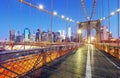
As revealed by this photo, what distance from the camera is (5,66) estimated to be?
5.91 m

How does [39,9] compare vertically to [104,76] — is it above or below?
above

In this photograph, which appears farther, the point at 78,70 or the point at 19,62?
the point at 78,70

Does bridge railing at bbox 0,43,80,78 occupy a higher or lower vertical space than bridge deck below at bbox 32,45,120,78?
higher

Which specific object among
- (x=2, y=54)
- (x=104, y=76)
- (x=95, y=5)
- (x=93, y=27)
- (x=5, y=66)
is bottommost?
(x=104, y=76)

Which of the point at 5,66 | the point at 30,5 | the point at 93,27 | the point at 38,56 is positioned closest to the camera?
the point at 5,66

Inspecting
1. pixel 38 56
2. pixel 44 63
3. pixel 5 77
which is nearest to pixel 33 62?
pixel 38 56

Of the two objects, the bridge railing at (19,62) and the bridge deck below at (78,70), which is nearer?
the bridge railing at (19,62)

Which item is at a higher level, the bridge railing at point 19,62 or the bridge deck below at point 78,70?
the bridge railing at point 19,62

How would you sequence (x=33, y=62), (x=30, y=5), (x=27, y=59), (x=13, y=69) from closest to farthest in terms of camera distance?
(x=13, y=69), (x=27, y=59), (x=33, y=62), (x=30, y=5)

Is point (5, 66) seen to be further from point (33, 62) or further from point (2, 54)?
point (33, 62)

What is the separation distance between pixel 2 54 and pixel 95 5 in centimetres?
8921

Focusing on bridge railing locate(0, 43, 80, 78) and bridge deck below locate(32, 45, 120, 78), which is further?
bridge deck below locate(32, 45, 120, 78)

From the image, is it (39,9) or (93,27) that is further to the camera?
(93,27)

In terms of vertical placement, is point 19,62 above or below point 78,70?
above
